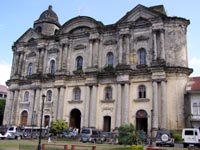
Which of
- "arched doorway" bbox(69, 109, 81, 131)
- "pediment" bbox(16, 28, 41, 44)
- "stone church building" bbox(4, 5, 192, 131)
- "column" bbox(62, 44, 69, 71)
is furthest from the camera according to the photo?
"pediment" bbox(16, 28, 41, 44)

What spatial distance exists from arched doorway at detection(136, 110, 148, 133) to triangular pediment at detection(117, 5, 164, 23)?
11.7 m

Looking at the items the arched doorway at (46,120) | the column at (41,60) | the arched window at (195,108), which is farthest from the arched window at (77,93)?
the arched window at (195,108)

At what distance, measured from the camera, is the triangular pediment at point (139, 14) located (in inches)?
1404

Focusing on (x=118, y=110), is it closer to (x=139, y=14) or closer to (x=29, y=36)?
(x=139, y=14)

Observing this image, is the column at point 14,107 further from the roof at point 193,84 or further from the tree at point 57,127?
the roof at point 193,84

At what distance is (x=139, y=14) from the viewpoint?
36594 mm

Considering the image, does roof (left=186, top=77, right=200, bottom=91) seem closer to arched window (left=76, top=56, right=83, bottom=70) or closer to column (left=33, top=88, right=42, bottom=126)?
arched window (left=76, top=56, right=83, bottom=70)

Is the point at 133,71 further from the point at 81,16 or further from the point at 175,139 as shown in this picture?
the point at 81,16

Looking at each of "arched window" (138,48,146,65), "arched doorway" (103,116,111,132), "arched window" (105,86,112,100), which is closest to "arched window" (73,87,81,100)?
"arched window" (105,86,112,100)

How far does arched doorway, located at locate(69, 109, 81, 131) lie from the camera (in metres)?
38.3

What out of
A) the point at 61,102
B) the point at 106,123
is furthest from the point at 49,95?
the point at 106,123

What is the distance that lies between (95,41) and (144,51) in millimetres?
6924

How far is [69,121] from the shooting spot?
1496 inches

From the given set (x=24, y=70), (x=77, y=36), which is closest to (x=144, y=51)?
(x=77, y=36)
